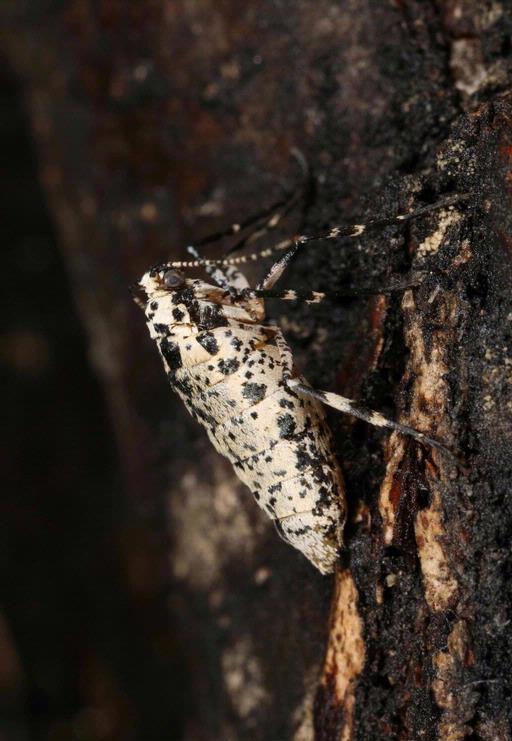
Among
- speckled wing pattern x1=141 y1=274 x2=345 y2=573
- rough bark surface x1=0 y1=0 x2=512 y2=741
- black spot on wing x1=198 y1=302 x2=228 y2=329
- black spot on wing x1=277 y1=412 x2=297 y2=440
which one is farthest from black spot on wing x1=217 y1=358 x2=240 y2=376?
rough bark surface x1=0 y1=0 x2=512 y2=741

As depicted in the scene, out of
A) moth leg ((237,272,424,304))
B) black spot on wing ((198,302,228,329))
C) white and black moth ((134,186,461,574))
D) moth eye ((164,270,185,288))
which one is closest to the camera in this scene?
moth leg ((237,272,424,304))

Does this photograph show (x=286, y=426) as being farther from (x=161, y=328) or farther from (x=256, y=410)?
(x=161, y=328)

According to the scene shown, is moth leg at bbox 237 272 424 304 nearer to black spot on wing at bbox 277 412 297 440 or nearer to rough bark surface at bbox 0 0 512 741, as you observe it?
rough bark surface at bbox 0 0 512 741

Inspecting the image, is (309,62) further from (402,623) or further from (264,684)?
(264,684)

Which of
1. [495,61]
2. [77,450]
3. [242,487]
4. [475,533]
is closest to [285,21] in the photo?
[495,61]

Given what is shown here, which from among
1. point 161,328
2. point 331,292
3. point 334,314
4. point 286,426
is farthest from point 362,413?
point 161,328
